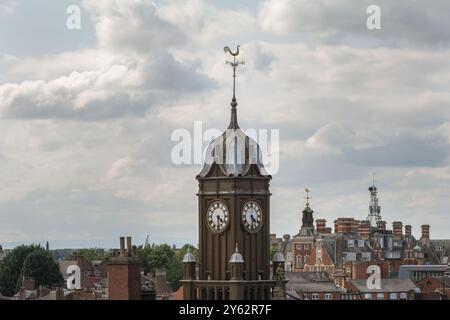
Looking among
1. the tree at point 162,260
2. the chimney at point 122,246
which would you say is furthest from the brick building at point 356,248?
the chimney at point 122,246

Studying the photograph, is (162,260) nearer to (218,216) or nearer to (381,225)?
(381,225)

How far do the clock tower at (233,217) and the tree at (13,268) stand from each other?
272 ft

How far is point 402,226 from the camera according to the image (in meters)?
179

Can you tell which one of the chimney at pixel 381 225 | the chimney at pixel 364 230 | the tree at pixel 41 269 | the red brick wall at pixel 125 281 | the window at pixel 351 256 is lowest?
the red brick wall at pixel 125 281

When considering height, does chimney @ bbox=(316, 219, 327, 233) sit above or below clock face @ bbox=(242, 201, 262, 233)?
above

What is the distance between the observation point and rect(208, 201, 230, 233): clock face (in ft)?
192

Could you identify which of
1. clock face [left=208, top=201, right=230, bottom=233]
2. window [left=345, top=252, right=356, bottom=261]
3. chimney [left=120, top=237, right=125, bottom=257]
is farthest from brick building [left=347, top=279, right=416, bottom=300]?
clock face [left=208, top=201, right=230, bottom=233]

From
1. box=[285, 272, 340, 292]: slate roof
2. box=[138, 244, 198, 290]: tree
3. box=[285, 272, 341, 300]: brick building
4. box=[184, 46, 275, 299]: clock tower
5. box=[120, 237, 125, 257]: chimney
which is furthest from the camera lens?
box=[138, 244, 198, 290]: tree

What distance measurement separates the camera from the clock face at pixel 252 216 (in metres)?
58.6

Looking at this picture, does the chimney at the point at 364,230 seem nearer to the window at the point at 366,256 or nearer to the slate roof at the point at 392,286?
the window at the point at 366,256

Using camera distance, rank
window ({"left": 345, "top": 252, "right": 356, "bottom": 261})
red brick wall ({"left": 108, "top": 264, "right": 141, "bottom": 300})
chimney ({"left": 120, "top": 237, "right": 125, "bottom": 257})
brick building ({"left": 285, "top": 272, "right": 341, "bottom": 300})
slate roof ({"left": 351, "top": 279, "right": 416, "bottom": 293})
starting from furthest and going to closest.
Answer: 1. window ({"left": 345, "top": 252, "right": 356, "bottom": 261})
2. slate roof ({"left": 351, "top": 279, "right": 416, "bottom": 293})
3. brick building ({"left": 285, "top": 272, "right": 341, "bottom": 300})
4. chimney ({"left": 120, "top": 237, "right": 125, "bottom": 257})
5. red brick wall ({"left": 108, "top": 264, "right": 141, "bottom": 300})

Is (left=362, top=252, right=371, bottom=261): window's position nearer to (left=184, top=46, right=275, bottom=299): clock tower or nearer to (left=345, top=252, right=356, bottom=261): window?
Result: (left=345, top=252, right=356, bottom=261): window
